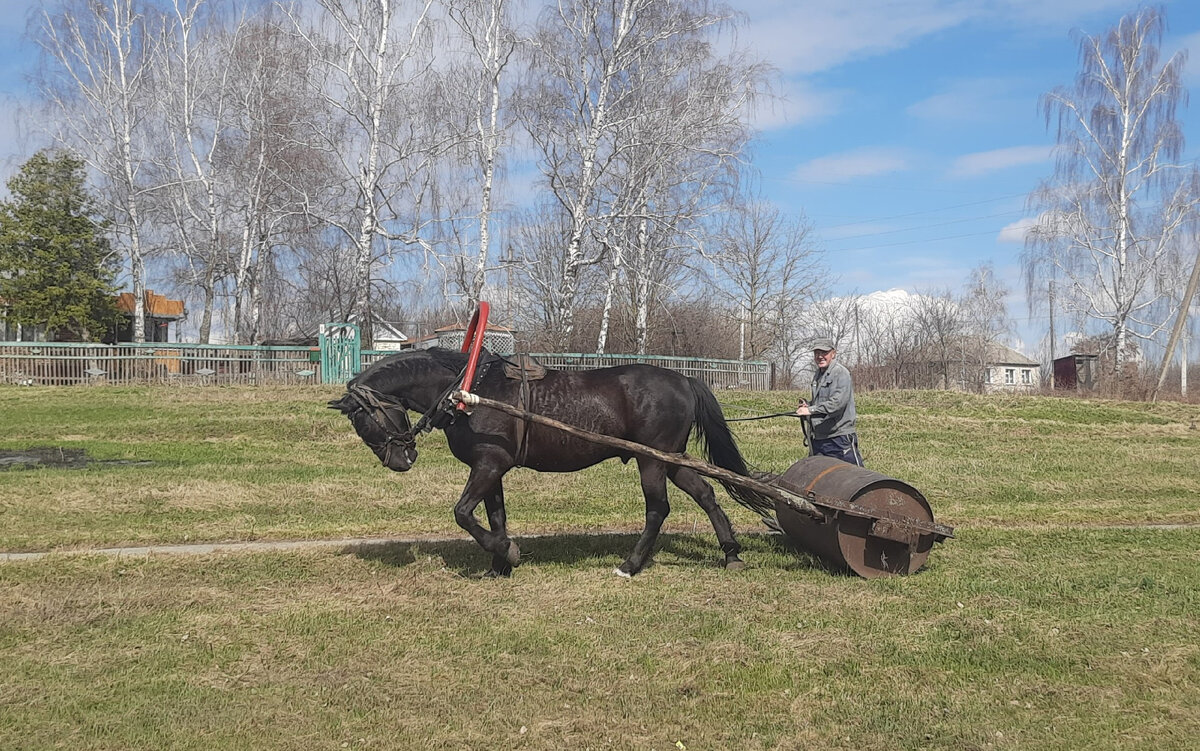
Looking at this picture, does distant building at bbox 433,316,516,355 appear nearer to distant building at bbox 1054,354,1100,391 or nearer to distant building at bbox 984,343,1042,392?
distant building at bbox 1054,354,1100,391

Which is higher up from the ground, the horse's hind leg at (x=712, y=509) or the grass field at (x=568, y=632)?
the horse's hind leg at (x=712, y=509)

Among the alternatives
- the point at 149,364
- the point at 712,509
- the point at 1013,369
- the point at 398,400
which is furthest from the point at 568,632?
the point at 1013,369

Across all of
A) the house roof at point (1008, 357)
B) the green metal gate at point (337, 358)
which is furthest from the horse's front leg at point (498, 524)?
the house roof at point (1008, 357)

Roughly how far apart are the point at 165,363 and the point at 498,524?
23.2 meters

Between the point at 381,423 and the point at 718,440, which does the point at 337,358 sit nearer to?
the point at 381,423

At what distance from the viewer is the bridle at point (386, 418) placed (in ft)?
25.5

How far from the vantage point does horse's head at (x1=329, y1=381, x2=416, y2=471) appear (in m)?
7.78

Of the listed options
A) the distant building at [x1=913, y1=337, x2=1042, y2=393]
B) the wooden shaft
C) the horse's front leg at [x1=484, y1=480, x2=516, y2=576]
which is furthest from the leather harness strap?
the distant building at [x1=913, y1=337, x2=1042, y2=393]

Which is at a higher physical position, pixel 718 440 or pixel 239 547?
pixel 718 440

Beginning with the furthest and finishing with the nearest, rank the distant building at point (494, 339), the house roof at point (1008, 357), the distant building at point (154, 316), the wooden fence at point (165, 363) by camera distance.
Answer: the house roof at point (1008, 357), the distant building at point (154, 316), the distant building at point (494, 339), the wooden fence at point (165, 363)

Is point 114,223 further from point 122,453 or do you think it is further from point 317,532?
point 317,532

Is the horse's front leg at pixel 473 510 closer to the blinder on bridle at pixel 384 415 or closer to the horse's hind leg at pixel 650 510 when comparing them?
the blinder on bridle at pixel 384 415

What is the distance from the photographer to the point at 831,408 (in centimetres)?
873

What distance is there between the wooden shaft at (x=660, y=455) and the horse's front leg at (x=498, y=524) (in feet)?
2.46
